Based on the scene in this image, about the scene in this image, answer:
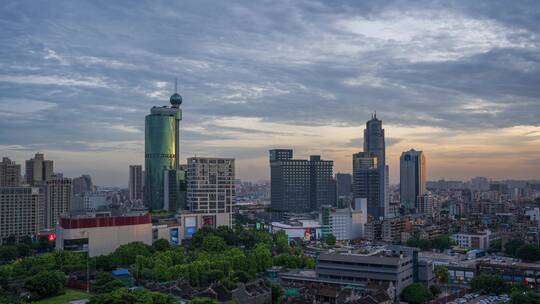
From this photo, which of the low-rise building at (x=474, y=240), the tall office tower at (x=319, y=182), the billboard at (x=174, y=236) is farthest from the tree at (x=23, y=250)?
the tall office tower at (x=319, y=182)

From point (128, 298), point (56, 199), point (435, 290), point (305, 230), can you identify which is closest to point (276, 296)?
point (128, 298)

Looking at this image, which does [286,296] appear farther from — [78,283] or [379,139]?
[379,139]

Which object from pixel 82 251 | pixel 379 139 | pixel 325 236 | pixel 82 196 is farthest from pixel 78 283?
pixel 379 139

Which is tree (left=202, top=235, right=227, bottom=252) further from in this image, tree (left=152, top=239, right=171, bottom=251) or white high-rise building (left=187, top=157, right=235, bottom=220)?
white high-rise building (left=187, top=157, right=235, bottom=220)

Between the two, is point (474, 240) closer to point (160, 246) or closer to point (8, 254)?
point (160, 246)

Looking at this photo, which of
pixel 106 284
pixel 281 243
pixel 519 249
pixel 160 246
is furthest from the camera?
pixel 281 243

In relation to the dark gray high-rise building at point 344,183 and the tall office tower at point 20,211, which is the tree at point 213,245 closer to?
the tall office tower at point 20,211
